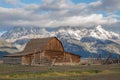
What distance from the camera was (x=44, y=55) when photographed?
111750 millimetres

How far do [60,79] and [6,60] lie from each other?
7249 centimetres

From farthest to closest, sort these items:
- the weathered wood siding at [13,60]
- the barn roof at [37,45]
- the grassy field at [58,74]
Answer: the barn roof at [37,45]
the weathered wood siding at [13,60]
the grassy field at [58,74]

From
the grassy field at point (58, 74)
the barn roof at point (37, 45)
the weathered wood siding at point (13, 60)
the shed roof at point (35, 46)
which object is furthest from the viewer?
the barn roof at point (37, 45)

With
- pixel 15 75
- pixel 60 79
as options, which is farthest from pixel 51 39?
pixel 60 79

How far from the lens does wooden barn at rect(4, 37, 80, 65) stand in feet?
353

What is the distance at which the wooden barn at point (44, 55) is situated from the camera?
107562 millimetres

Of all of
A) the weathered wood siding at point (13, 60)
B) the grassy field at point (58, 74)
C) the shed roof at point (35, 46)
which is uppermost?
the shed roof at point (35, 46)

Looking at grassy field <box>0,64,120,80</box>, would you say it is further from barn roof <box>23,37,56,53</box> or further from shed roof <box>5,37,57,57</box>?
barn roof <box>23,37,56,53</box>

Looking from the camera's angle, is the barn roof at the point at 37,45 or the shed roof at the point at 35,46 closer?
the shed roof at the point at 35,46

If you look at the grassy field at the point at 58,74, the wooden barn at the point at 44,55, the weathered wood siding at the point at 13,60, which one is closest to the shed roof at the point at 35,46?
the wooden barn at the point at 44,55

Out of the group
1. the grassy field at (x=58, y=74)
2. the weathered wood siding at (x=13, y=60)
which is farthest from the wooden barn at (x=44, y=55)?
the grassy field at (x=58, y=74)

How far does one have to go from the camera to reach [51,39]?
387ft

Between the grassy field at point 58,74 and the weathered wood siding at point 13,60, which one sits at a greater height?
the weathered wood siding at point 13,60

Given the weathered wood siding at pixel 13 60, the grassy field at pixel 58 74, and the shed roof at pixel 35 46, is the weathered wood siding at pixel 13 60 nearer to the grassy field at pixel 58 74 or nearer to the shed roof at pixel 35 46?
the shed roof at pixel 35 46
